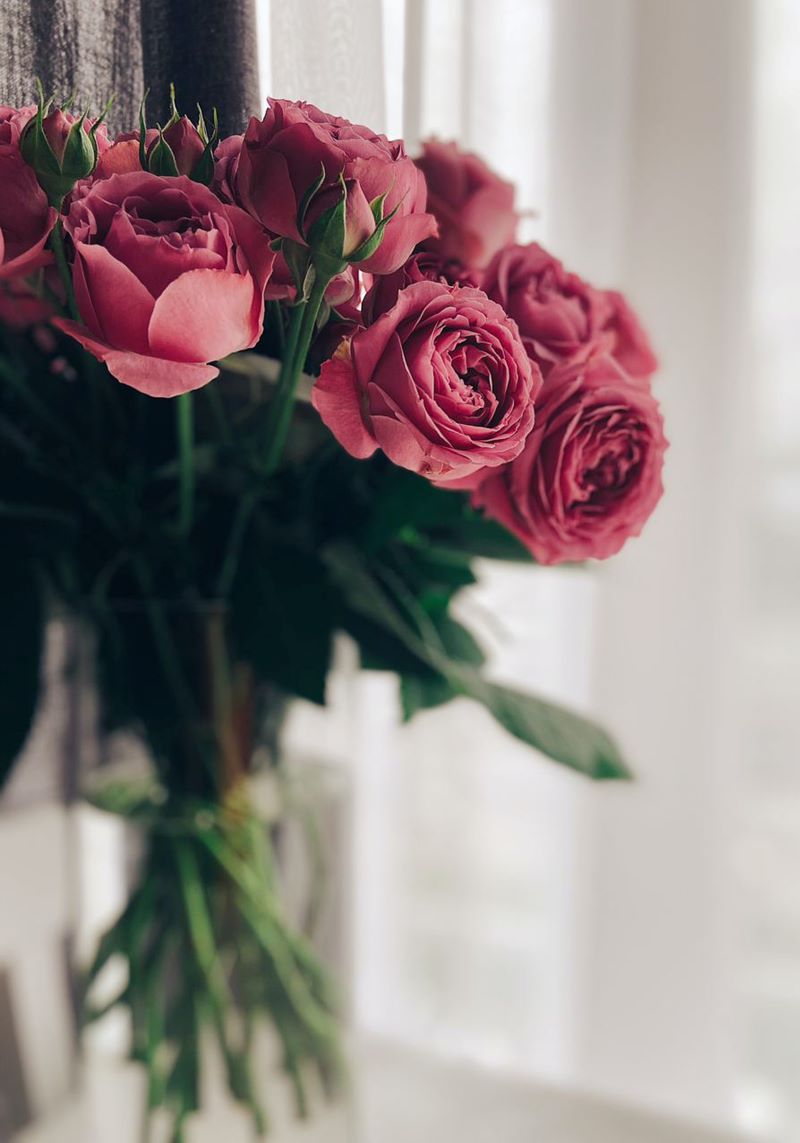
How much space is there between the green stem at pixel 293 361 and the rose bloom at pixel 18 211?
8cm

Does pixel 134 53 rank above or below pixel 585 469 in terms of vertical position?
above

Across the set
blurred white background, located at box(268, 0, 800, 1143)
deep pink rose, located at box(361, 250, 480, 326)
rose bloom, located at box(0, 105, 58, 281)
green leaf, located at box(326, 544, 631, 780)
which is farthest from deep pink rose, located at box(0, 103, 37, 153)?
blurred white background, located at box(268, 0, 800, 1143)

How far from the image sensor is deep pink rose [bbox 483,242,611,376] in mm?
369

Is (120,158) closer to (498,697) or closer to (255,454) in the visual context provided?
(255,454)

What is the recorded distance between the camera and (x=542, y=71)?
2.40 ft

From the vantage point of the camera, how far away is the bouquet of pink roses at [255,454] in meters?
A: 0.27

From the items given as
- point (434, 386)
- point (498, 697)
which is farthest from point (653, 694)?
point (434, 386)

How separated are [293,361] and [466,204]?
0.53 feet

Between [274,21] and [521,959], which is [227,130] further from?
[521,959]

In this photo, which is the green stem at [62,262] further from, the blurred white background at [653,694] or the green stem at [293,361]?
the blurred white background at [653,694]

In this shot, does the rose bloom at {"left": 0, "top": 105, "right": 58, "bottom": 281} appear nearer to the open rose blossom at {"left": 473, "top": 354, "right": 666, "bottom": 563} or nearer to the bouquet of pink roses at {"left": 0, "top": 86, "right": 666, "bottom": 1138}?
A: the bouquet of pink roses at {"left": 0, "top": 86, "right": 666, "bottom": 1138}

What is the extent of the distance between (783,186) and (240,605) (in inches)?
24.0

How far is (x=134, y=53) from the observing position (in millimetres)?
345

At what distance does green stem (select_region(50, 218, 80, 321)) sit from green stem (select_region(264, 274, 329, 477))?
0.07 metres
